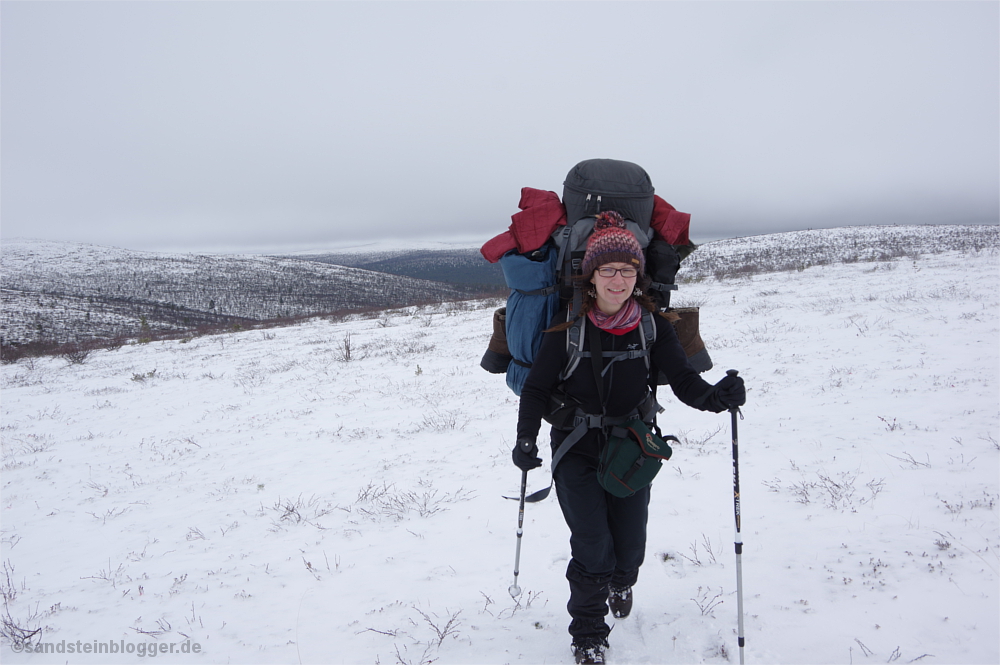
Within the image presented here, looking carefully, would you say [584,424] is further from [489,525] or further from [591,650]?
[489,525]

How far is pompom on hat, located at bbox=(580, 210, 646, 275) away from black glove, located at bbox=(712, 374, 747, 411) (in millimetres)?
705

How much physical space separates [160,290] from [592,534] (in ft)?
512

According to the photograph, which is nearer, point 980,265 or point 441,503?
point 441,503

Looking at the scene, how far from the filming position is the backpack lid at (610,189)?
8.05ft

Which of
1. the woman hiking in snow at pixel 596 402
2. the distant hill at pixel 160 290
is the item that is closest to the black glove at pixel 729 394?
the woman hiking in snow at pixel 596 402

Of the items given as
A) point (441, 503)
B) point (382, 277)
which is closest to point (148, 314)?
point (382, 277)

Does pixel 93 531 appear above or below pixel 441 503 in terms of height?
below

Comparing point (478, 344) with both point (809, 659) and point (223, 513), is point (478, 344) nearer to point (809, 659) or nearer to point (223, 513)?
point (223, 513)

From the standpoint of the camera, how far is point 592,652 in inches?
95.1

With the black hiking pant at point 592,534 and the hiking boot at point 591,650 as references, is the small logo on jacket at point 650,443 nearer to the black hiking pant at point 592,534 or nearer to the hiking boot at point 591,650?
the black hiking pant at point 592,534

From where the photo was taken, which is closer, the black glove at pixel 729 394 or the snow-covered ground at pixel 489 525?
the black glove at pixel 729 394

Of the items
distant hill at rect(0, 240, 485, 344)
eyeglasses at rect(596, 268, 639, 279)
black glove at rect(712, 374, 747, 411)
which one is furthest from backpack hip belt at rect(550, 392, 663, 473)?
distant hill at rect(0, 240, 485, 344)

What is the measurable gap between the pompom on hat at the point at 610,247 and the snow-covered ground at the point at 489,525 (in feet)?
7.15

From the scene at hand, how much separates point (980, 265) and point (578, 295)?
67.0ft
